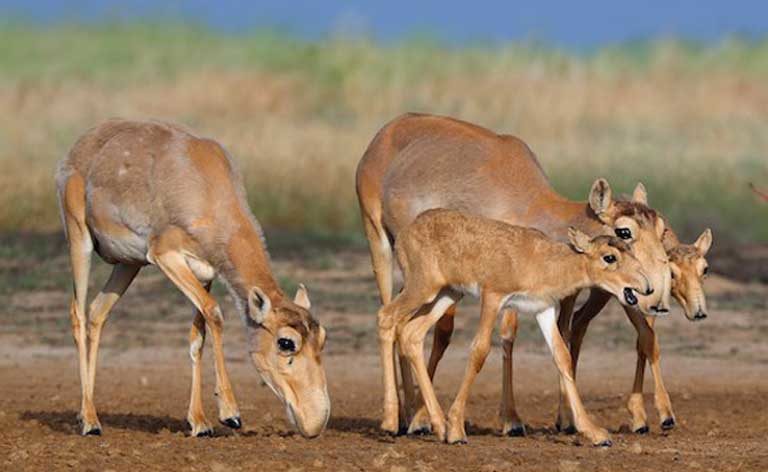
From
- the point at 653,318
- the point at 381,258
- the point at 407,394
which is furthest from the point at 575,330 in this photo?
the point at 381,258

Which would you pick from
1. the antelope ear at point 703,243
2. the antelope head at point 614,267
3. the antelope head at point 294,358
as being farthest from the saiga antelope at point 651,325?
the antelope head at point 294,358

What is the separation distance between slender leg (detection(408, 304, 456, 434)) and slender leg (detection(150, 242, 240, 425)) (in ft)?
4.10

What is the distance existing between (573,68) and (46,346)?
2049 centimetres

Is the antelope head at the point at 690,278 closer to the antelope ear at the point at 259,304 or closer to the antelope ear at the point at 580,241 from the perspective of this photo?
the antelope ear at the point at 580,241

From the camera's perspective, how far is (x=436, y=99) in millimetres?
33094

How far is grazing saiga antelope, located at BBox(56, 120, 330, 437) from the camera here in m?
11.4

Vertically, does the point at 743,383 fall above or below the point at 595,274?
below

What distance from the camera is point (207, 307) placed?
12234mm

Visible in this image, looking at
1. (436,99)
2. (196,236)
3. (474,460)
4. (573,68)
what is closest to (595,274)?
(474,460)

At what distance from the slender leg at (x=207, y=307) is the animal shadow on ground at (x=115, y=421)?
2.63ft

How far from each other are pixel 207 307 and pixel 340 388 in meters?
3.71

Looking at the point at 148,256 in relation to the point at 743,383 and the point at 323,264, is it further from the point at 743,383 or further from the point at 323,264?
the point at 323,264

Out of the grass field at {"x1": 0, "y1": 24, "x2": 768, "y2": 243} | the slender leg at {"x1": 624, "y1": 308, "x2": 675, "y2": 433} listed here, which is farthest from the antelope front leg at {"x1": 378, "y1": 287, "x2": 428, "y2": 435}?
the grass field at {"x1": 0, "y1": 24, "x2": 768, "y2": 243}

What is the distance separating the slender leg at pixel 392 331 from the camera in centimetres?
1218
